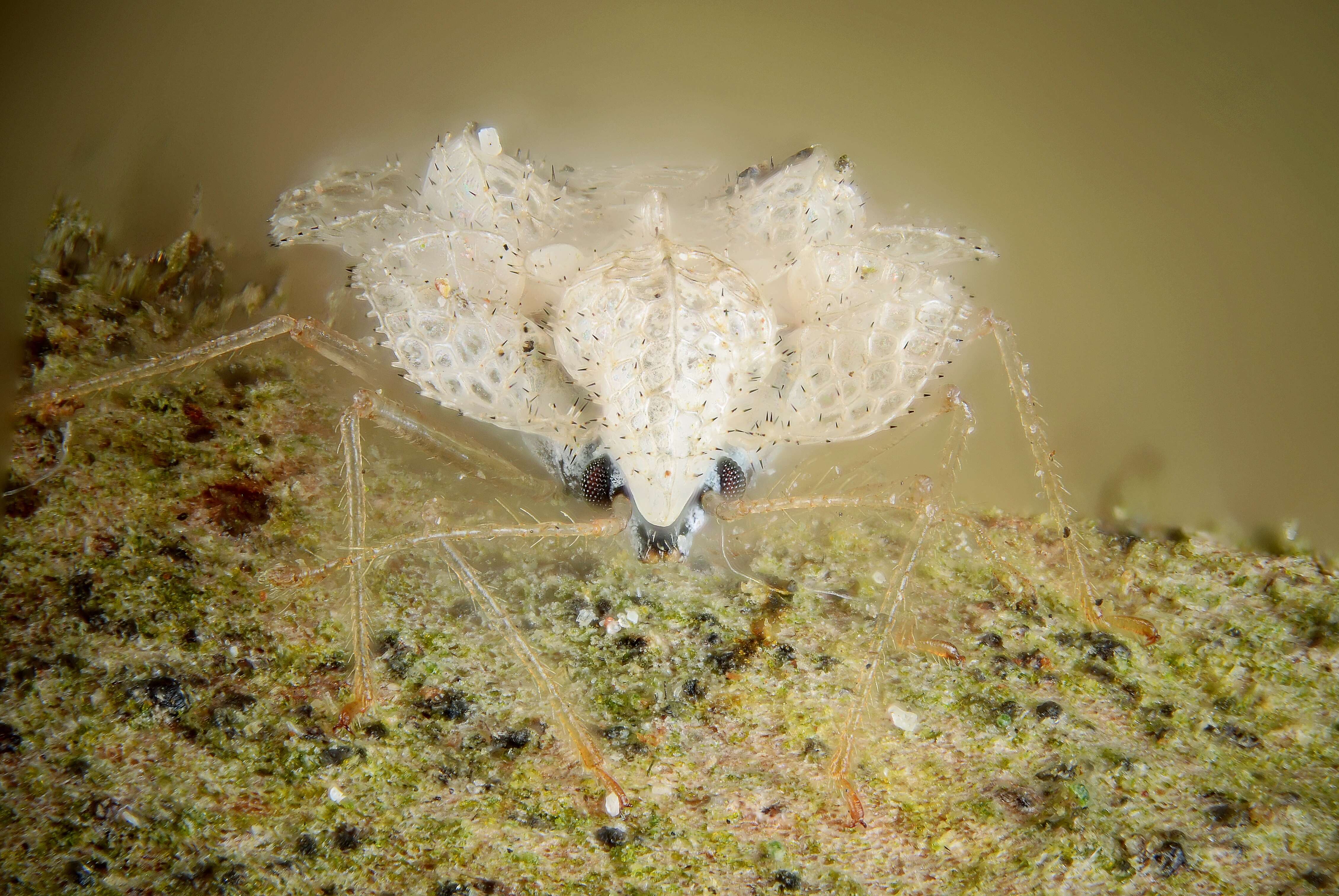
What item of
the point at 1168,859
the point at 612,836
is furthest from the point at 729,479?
the point at 1168,859

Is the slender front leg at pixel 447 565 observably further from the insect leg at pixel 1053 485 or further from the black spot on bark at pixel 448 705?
the insect leg at pixel 1053 485

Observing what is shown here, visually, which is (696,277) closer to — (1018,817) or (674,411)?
(674,411)

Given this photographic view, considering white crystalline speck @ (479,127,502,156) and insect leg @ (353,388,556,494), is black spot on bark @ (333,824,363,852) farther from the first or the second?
white crystalline speck @ (479,127,502,156)

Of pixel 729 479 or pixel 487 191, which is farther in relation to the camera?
pixel 487 191

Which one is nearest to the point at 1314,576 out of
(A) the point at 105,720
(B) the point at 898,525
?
(B) the point at 898,525

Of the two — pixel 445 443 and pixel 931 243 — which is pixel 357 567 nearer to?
pixel 445 443

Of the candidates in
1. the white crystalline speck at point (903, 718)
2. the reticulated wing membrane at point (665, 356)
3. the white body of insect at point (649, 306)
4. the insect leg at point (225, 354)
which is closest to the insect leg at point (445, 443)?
the white body of insect at point (649, 306)

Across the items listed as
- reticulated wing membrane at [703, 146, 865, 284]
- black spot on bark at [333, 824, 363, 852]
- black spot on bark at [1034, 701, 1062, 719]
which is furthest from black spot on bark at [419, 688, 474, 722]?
reticulated wing membrane at [703, 146, 865, 284]
